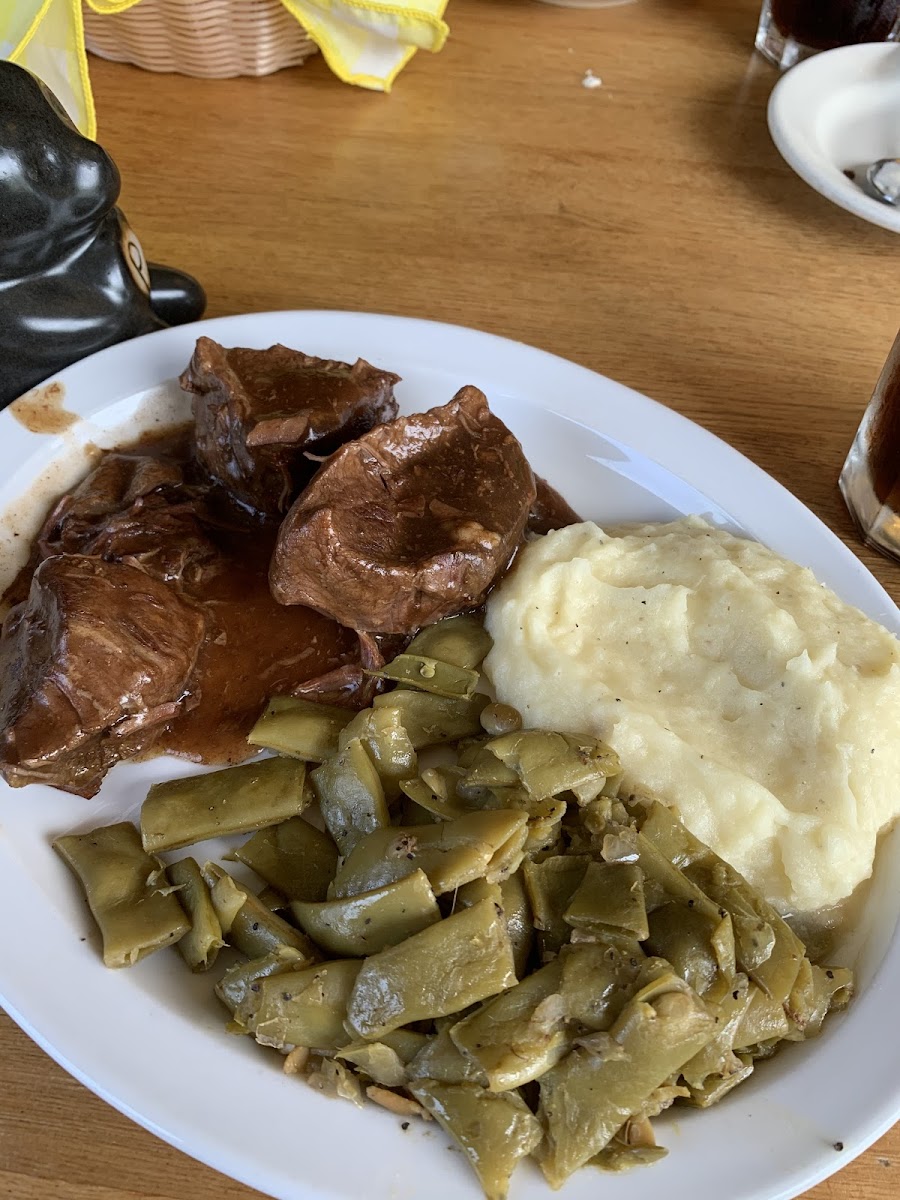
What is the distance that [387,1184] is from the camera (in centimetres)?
198

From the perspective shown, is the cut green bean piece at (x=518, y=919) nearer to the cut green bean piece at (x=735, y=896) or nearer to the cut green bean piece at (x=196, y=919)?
the cut green bean piece at (x=735, y=896)

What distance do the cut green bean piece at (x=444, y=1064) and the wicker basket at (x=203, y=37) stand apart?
4094 mm

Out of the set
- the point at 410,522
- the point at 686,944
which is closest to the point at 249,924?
the point at 686,944

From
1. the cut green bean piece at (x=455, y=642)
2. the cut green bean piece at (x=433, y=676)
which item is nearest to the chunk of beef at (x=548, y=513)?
the cut green bean piece at (x=455, y=642)

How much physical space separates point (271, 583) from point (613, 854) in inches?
47.1

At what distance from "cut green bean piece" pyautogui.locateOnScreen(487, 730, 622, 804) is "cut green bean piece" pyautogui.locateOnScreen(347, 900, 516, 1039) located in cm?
39

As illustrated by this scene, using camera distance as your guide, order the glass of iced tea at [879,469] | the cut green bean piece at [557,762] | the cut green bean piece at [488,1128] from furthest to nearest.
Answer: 1. the glass of iced tea at [879,469]
2. the cut green bean piece at [557,762]
3. the cut green bean piece at [488,1128]

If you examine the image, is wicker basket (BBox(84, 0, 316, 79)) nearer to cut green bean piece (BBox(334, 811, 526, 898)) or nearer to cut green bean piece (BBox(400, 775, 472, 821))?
cut green bean piece (BBox(400, 775, 472, 821))

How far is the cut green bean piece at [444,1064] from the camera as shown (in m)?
2.04

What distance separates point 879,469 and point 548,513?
44.3 inches

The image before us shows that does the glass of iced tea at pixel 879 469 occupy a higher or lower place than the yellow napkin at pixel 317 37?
lower

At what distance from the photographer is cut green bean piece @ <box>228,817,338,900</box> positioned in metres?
2.49

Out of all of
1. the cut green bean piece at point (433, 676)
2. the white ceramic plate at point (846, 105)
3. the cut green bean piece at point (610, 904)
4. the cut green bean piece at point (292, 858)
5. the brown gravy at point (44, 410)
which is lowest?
the cut green bean piece at point (292, 858)

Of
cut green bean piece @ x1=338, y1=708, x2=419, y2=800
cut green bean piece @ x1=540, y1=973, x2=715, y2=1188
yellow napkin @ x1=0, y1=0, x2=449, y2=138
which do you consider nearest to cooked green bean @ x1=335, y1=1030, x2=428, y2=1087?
cut green bean piece @ x1=540, y1=973, x2=715, y2=1188
